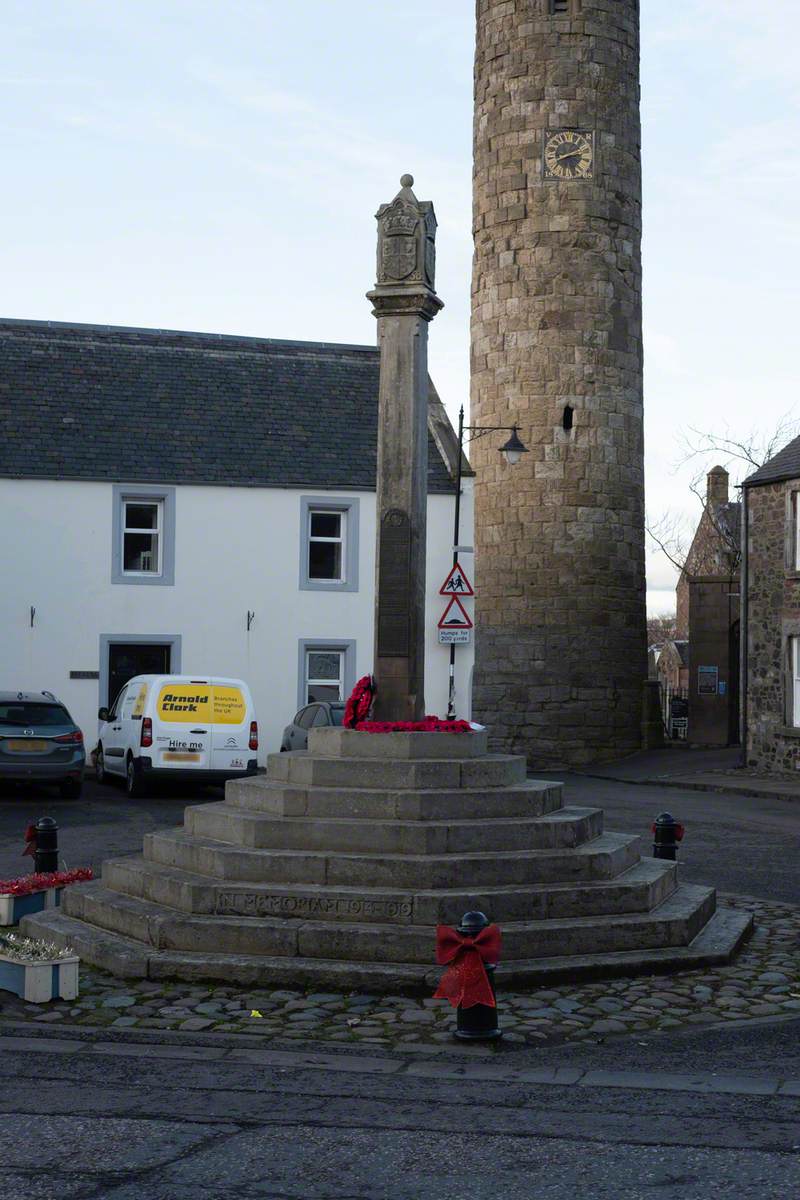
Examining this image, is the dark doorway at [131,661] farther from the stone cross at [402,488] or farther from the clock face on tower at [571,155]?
the stone cross at [402,488]

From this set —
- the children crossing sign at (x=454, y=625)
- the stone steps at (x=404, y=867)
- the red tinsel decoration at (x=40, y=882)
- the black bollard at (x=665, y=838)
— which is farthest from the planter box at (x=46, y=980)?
the children crossing sign at (x=454, y=625)

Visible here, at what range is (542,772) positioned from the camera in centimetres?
3081

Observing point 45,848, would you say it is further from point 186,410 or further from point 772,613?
→ point 772,613

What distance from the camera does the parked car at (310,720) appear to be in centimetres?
2280

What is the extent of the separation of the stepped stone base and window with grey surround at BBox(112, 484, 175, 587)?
17.1 m

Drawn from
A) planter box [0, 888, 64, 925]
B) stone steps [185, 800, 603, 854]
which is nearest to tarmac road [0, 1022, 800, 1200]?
stone steps [185, 800, 603, 854]

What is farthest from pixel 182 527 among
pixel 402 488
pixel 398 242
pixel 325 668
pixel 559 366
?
pixel 402 488

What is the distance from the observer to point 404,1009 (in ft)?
29.1

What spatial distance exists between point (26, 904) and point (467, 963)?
4753mm

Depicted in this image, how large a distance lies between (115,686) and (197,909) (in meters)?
18.7

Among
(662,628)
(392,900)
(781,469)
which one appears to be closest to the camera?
(392,900)

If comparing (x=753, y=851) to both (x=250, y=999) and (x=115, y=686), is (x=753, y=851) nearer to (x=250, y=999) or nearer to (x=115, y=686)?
(x=250, y=999)

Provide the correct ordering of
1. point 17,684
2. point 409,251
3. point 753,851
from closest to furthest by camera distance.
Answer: point 409,251, point 753,851, point 17,684


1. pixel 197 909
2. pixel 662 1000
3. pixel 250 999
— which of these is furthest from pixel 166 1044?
pixel 662 1000
